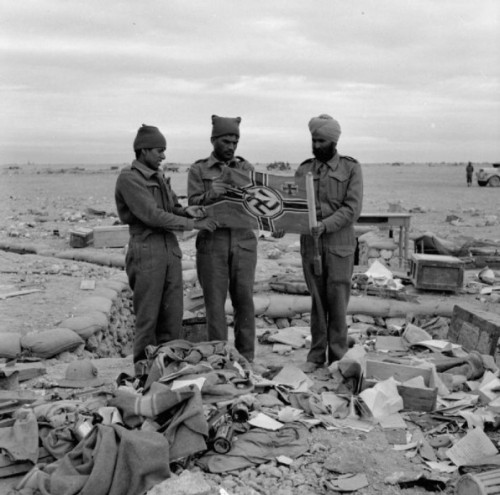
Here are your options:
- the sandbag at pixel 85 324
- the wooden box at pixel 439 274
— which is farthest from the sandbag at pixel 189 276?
the wooden box at pixel 439 274

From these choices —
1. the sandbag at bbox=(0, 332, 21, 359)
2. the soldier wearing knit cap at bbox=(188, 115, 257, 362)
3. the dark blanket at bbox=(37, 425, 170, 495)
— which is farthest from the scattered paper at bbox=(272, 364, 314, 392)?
the sandbag at bbox=(0, 332, 21, 359)

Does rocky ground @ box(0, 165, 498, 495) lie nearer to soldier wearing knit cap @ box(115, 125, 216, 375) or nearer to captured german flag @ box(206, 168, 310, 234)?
soldier wearing knit cap @ box(115, 125, 216, 375)

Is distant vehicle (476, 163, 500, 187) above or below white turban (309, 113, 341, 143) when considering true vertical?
below

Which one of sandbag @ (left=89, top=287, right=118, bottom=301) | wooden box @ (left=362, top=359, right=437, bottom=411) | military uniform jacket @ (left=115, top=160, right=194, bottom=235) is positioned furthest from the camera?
sandbag @ (left=89, top=287, right=118, bottom=301)

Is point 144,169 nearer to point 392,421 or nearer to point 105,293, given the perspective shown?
point 392,421

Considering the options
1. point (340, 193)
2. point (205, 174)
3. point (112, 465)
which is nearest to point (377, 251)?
point (340, 193)

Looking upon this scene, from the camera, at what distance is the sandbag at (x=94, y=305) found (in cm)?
663

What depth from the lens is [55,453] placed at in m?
3.42

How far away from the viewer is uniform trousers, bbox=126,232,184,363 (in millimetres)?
4668

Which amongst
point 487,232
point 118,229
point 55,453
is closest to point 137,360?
point 55,453

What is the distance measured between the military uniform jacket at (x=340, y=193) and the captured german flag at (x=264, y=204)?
0.46 ft

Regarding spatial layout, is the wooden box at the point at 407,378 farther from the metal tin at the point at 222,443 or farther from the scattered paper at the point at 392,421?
the metal tin at the point at 222,443

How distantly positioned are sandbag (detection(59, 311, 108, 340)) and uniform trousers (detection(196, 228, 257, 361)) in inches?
64.7

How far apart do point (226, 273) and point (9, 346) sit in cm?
211
